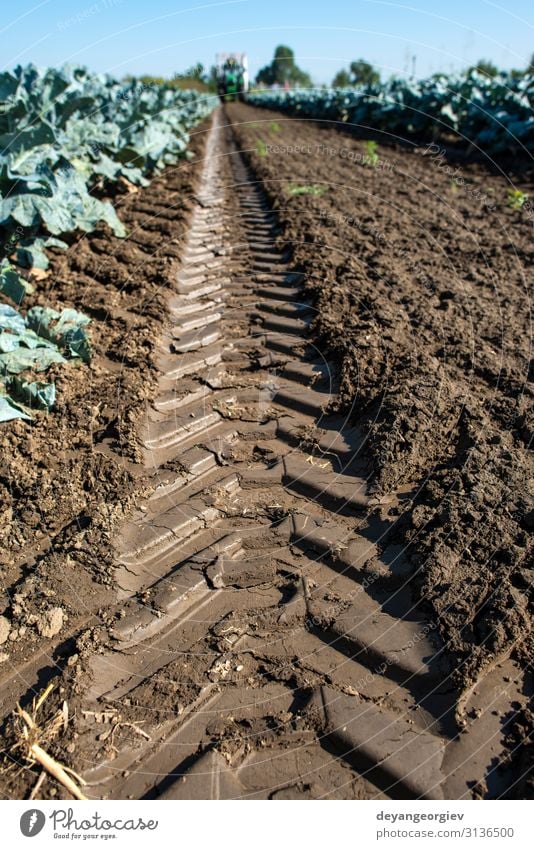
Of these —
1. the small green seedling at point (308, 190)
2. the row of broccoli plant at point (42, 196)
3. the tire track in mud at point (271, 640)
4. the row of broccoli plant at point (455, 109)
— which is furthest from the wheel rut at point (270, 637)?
the row of broccoli plant at point (455, 109)

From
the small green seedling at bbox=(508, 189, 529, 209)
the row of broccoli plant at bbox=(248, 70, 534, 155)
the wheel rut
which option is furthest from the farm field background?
the row of broccoli plant at bbox=(248, 70, 534, 155)

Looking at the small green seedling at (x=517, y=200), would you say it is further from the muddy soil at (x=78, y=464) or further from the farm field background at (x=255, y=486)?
the muddy soil at (x=78, y=464)

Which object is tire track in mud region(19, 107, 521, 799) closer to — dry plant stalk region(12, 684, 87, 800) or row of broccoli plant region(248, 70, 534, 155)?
dry plant stalk region(12, 684, 87, 800)

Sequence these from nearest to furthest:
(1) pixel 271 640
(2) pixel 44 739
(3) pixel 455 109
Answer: (2) pixel 44 739
(1) pixel 271 640
(3) pixel 455 109

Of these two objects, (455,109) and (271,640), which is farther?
(455,109)

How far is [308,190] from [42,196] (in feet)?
13.3

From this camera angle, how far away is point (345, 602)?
8.09 feet

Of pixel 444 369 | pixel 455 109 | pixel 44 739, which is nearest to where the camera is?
pixel 44 739

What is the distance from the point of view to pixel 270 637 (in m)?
2.34

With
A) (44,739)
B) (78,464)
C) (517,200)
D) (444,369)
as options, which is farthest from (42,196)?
(517,200)

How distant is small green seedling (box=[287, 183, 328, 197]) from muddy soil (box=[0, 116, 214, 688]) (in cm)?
309

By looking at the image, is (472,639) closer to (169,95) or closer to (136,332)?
(136,332)

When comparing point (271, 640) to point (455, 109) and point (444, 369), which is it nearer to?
point (444, 369)

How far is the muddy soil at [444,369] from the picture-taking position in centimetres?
244
